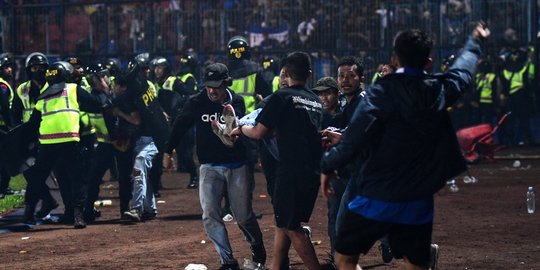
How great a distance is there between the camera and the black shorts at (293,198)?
9.35 meters

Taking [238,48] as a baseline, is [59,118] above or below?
below

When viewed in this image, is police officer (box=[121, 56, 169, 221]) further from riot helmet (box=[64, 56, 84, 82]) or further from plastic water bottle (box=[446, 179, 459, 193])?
plastic water bottle (box=[446, 179, 459, 193])

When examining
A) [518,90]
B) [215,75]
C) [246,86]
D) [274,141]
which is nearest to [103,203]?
[246,86]

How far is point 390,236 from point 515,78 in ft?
63.9

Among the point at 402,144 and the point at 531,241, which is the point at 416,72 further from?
the point at 531,241

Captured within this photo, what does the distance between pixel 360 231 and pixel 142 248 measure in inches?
226

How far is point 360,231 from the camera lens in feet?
23.1

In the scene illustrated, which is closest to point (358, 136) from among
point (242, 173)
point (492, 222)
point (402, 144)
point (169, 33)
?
point (402, 144)

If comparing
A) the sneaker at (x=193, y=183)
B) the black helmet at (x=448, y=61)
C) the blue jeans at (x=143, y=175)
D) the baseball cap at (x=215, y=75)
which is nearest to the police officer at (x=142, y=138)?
the blue jeans at (x=143, y=175)

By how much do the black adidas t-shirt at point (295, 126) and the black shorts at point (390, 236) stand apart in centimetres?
228

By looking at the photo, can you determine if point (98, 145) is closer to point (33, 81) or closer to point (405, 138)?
point (33, 81)

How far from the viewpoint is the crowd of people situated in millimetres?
6914

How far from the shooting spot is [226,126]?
10211 millimetres

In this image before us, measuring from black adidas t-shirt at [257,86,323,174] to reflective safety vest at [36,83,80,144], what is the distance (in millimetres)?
5300
